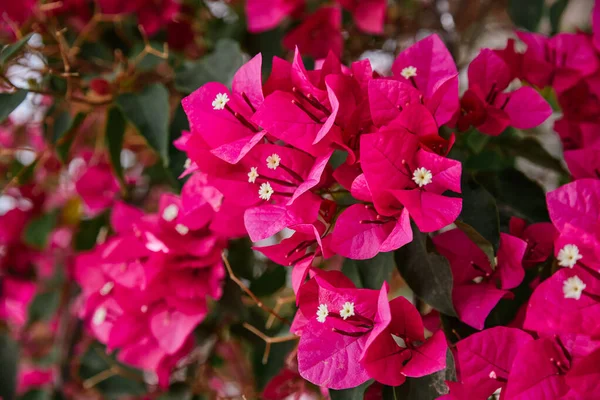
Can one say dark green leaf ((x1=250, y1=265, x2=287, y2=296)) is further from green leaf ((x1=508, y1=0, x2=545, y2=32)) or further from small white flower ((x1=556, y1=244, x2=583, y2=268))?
green leaf ((x1=508, y1=0, x2=545, y2=32))

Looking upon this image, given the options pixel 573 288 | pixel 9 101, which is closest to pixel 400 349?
pixel 573 288

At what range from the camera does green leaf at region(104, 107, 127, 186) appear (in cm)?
74

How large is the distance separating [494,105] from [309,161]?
20 cm

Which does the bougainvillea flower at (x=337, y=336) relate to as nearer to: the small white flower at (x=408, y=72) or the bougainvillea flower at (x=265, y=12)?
the small white flower at (x=408, y=72)

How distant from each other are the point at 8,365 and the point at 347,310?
2.53ft

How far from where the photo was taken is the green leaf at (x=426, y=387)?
470mm

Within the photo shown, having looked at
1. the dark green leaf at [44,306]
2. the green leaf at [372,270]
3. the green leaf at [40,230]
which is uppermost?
the green leaf at [372,270]

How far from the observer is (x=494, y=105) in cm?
55

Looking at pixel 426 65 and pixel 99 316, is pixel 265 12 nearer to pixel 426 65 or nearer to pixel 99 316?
pixel 426 65

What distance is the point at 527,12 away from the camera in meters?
0.82

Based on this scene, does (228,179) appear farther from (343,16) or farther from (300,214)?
(343,16)

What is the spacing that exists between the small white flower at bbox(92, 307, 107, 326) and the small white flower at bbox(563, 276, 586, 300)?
532 millimetres

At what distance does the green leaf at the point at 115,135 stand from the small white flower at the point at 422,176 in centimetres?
44

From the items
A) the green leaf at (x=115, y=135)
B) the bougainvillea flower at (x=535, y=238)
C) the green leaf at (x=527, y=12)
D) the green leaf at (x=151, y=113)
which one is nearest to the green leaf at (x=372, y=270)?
the bougainvillea flower at (x=535, y=238)
